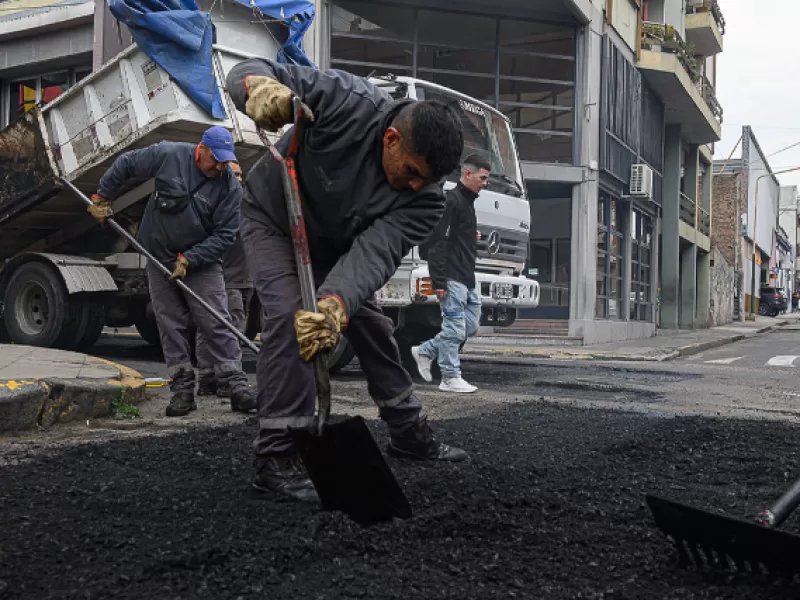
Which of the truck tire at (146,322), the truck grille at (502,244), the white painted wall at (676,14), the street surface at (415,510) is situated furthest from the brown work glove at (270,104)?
the white painted wall at (676,14)

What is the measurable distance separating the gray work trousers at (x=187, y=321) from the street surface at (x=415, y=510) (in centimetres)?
32

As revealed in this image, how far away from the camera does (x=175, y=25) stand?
678 cm

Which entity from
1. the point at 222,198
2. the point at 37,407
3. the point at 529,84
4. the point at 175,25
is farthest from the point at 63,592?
the point at 529,84

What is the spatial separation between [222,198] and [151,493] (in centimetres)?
286

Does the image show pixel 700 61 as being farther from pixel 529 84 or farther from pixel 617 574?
pixel 617 574

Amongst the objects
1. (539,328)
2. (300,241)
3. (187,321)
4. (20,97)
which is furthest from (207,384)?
(539,328)

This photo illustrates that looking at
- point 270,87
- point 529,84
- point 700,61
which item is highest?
point 700,61

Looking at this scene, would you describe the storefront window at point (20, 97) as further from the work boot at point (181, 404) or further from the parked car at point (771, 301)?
the parked car at point (771, 301)

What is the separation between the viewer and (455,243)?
21.7ft

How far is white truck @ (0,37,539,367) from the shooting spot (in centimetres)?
707

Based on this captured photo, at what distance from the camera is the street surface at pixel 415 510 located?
2.16 m

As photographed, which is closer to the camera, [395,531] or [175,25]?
[395,531]

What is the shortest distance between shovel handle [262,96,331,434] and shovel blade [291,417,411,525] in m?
0.08

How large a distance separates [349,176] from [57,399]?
2.55 meters
